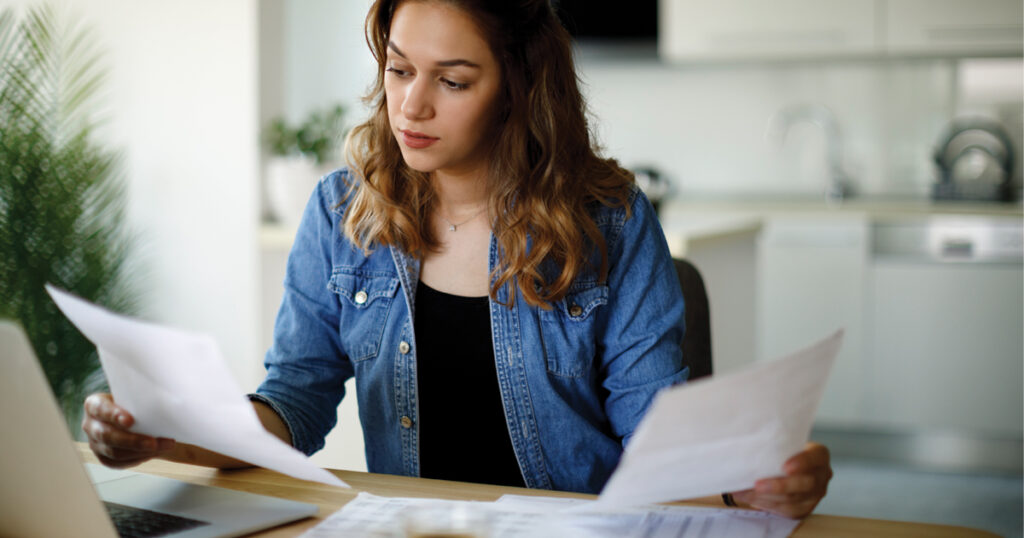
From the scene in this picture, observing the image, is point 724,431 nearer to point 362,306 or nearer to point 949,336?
point 362,306

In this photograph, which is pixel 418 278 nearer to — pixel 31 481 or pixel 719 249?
pixel 31 481

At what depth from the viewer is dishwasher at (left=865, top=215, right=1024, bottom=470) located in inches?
148

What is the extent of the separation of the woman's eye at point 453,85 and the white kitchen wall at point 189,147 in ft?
6.36

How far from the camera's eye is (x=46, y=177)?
107 inches

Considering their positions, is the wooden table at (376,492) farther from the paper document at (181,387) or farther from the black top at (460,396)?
the black top at (460,396)

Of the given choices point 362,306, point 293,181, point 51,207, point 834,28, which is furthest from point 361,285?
point 834,28

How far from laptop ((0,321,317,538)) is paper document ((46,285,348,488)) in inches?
2.6

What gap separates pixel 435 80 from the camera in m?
1.29

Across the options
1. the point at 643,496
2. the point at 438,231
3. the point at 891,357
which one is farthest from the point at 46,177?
the point at 891,357

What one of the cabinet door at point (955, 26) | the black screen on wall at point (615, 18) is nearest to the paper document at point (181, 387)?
the black screen on wall at point (615, 18)

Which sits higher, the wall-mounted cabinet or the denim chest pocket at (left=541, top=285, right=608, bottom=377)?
the wall-mounted cabinet

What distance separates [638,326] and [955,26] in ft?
10.5

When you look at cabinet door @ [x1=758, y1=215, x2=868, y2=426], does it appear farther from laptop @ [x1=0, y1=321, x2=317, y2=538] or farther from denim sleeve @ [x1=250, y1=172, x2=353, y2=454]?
laptop @ [x1=0, y1=321, x2=317, y2=538]

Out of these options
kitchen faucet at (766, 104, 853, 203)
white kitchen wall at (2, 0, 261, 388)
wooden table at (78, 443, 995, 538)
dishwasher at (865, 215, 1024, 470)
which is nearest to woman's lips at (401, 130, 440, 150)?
wooden table at (78, 443, 995, 538)
